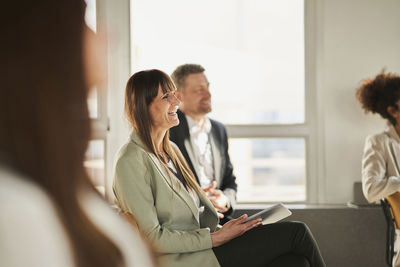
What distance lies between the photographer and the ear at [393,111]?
3.40 m

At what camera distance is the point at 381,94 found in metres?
3.52

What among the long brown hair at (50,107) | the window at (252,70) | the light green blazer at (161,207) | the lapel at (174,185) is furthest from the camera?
the window at (252,70)

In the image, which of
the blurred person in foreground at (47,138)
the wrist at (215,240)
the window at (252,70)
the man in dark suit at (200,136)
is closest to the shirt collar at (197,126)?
the man in dark suit at (200,136)

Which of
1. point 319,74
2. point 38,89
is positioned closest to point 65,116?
point 38,89

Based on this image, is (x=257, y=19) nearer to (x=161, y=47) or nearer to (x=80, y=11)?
(x=161, y=47)

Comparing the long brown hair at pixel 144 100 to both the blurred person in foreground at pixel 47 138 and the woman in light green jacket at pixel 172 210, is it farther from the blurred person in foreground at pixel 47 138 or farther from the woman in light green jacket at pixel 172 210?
the blurred person in foreground at pixel 47 138

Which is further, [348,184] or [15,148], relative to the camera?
[348,184]

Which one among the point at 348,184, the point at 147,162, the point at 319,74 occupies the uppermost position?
the point at 319,74

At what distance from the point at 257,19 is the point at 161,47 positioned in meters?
0.79

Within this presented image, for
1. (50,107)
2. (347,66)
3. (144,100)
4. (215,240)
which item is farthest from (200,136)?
(50,107)

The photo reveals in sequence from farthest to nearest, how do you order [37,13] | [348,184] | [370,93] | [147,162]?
1. [348,184]
2. [370,93]
3. [147,162]
4. [37,13]

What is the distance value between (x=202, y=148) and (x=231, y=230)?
1169 millimetres

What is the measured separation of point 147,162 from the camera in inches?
84.8

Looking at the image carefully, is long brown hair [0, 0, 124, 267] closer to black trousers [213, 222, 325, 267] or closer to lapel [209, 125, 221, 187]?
black trousers [213, 222, 325, 267]
